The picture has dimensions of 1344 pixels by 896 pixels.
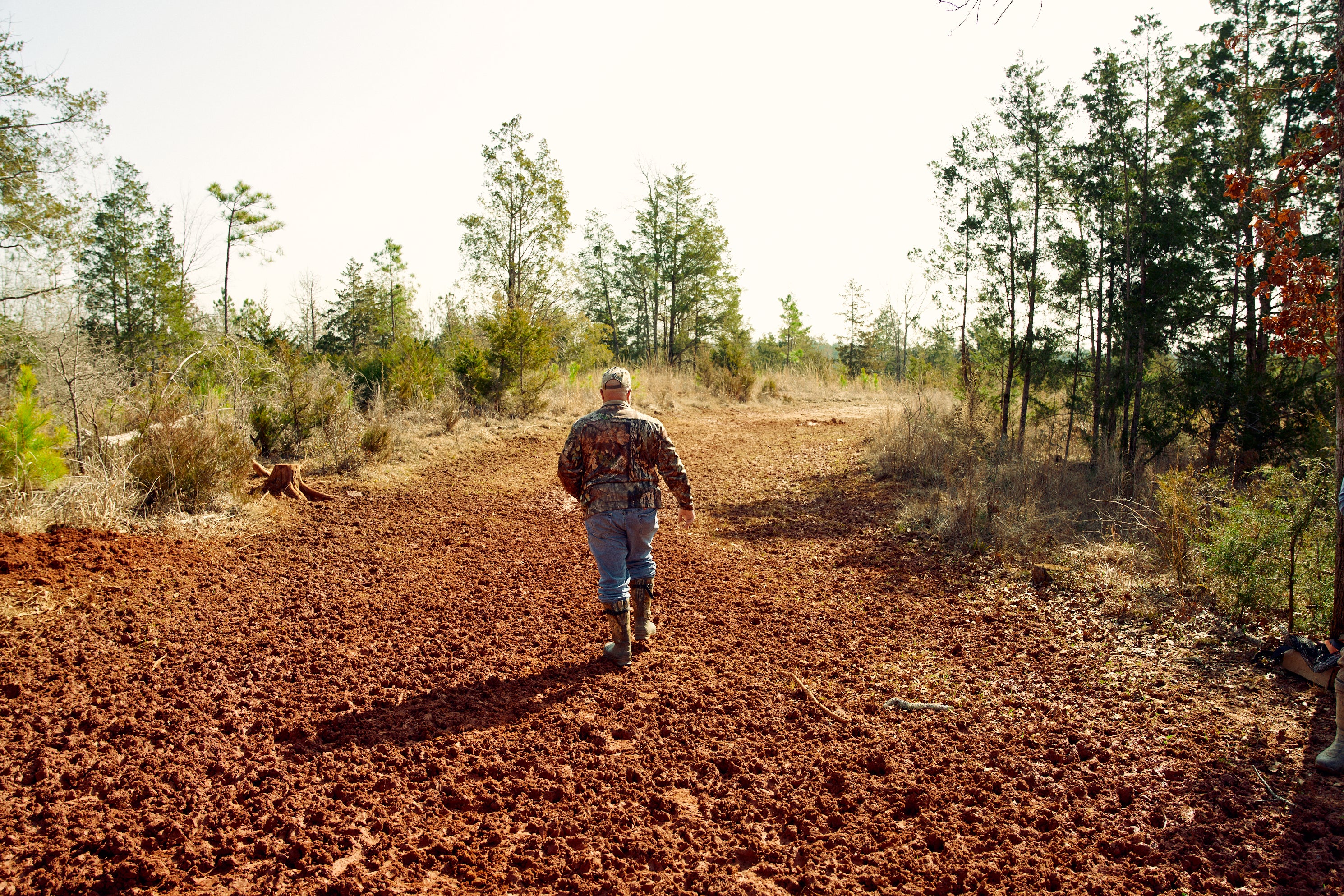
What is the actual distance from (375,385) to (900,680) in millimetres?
11782

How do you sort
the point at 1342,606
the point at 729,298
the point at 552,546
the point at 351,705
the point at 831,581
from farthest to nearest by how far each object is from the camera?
the point at 729,298, the point at 552,546, the point at 831,581, the point at 1342,606, the point at 351,705

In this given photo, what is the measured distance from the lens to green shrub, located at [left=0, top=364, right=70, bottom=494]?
5.93m

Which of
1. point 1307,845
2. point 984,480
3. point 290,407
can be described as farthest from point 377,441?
point 1307,845

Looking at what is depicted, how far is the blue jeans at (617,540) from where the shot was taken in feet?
13.1

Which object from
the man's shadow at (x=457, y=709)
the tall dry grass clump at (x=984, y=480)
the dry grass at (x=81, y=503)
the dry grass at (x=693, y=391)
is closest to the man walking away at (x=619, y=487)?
the man's shadow at (x=457, y=709)

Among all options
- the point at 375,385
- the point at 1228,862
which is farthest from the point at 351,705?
the point at 375,385

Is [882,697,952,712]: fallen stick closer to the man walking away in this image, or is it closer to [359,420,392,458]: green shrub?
the man walking away

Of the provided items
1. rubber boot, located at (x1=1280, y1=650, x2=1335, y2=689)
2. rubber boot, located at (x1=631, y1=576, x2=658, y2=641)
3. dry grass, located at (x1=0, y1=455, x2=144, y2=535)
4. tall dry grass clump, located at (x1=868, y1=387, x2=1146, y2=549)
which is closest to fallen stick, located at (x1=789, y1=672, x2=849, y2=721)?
rubber boot, located at (x1=631, y1=576, x2=658, y2=641)

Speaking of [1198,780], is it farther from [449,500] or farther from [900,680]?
[449,500]

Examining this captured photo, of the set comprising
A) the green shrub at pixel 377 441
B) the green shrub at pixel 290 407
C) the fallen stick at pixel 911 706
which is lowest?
the fallen stick at pixel 911 706

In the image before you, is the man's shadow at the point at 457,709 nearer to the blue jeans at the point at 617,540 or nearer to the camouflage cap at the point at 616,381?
the blue jeans at the point at 617,540

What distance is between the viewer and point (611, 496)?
397cm

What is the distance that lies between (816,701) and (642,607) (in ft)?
3.82

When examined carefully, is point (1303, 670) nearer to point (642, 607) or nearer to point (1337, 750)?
point (1337, 750)
